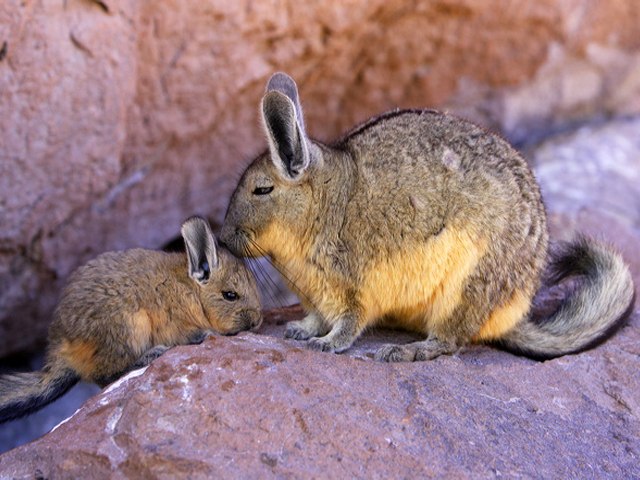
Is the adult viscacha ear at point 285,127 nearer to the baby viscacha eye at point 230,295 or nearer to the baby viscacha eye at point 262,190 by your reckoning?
the baby viscacha eye at point 262,190

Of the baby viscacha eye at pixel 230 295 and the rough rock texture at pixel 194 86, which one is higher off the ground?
the rough rock texture at pixel 194 86

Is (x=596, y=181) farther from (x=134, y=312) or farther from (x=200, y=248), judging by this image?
(x=134, y=312)

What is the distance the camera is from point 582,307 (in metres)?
5.60

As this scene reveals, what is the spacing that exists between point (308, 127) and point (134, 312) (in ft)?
11.4

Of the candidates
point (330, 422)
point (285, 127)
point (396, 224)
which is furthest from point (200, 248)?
point (330, 422)

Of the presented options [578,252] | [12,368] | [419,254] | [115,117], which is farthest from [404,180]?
[12,368]

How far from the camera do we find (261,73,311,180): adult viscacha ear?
4934 millimetres

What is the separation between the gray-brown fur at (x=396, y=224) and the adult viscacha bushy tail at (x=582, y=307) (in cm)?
3

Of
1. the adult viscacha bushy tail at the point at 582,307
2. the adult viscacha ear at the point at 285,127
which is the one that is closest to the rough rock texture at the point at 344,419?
the adult viscacha bushy tail at the point at 582,307

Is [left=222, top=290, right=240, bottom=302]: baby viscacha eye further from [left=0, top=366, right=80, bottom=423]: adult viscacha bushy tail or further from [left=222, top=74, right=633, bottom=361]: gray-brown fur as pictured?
[left=0, top=366, right=80, bottom=423]: adult viscacha bushy tail

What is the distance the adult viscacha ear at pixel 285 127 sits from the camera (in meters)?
4.93

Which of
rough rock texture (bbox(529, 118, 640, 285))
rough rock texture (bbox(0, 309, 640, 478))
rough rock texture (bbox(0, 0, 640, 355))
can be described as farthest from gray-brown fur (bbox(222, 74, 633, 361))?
rough rock texture (bbox(529, 118, 640, 285))

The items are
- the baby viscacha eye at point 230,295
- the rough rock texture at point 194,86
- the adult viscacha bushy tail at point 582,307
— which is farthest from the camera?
the rough rock texture at point 194,86

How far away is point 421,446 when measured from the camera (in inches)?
160
